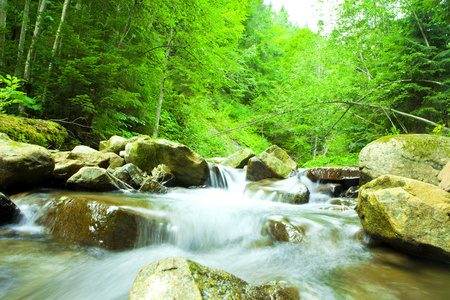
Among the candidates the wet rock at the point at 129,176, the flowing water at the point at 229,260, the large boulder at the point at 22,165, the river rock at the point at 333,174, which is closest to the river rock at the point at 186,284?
the flowing water at the point at 229,260

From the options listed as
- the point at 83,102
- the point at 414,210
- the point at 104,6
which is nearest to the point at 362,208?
the point at 414,210

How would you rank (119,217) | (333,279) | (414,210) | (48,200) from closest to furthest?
(333,279) < (414,210) < (119,217) < (48,200)

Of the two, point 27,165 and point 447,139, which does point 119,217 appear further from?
point 447,139

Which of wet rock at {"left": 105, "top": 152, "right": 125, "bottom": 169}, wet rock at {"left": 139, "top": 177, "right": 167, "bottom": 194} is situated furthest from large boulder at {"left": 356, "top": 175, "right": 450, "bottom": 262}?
wet rock at {"left": 105, "top": 152, "right": 125, "bottom": 169}

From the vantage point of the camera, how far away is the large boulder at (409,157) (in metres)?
4.76

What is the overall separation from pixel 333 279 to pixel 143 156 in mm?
5043

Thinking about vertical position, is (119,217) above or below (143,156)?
below

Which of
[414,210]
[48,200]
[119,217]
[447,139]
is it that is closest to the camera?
[414,210]

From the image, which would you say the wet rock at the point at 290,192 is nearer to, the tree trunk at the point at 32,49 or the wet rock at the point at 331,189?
the wet rock at the point at 331,189

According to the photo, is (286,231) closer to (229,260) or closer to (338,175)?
(229,260)

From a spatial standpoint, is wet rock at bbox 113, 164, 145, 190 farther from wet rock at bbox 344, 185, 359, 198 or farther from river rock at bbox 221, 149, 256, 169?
wet rock at bbox 344, 185, 359, 198

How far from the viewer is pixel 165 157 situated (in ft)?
20.0

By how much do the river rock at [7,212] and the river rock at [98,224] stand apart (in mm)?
323

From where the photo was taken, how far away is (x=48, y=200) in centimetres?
335
